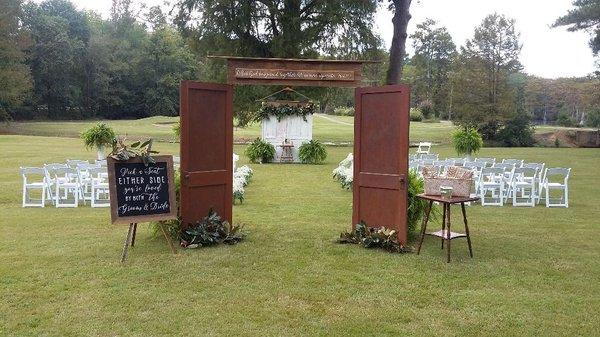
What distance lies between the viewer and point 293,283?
21.0ft

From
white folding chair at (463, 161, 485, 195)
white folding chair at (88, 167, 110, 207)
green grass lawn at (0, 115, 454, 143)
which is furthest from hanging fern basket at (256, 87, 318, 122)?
green grass lawn at (0, 115, 454, 143)

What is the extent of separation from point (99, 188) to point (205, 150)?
5.09 metres

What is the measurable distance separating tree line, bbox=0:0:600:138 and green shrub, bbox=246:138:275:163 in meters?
4.47

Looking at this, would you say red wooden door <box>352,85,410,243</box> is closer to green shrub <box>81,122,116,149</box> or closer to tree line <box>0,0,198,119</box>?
green shrub <box>81,122,116,149</box>

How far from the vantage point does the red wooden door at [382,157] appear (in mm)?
7797

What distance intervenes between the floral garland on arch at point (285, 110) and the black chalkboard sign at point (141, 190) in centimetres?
1554

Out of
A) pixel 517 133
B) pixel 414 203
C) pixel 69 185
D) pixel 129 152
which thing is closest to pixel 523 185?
pixel 414 203

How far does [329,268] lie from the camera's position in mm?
7055

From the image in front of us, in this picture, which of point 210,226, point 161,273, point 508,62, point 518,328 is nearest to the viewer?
point 518,328

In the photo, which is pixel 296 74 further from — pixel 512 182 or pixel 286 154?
pixel 286 154

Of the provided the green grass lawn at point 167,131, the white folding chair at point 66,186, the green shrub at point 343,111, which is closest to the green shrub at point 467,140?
the white folding chair at point 66,186

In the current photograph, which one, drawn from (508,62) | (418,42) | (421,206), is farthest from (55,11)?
(421,206)

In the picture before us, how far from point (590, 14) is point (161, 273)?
90.3 ft

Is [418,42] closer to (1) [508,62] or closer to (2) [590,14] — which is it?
(1) [508,62]
